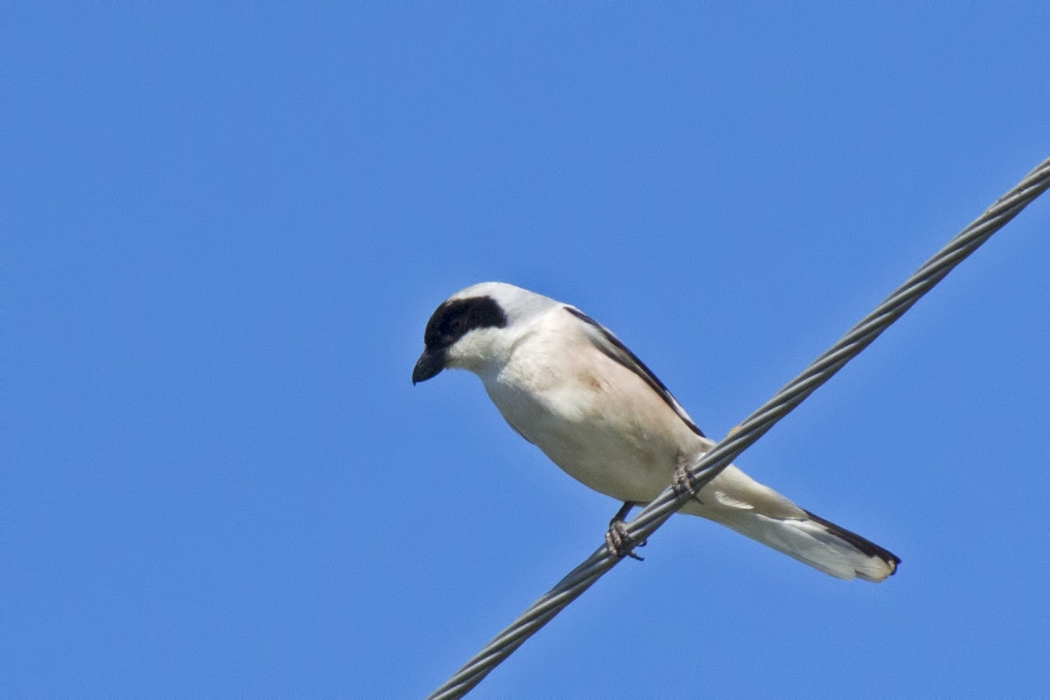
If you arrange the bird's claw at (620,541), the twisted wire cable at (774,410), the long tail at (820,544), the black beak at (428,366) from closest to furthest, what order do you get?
the twisted wire cable at (774,410)
the bird's claw at (620,541)
the long tail at (820,544)
the black beak at (428,366)

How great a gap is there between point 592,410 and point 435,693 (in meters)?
2.17

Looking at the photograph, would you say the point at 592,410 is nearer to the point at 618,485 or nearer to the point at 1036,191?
the point at 618,485

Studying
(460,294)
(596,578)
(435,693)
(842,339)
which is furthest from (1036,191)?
(460,294)

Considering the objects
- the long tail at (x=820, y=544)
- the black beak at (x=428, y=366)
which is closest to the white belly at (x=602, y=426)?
the long tail at (x=820, y=544)

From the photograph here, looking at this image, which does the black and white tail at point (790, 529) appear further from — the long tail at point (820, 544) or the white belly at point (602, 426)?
the white belly at point (602, 426)

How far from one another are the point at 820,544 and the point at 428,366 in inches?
91.2

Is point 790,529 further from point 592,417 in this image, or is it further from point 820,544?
point 592,417

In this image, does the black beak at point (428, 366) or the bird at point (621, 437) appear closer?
the bird at point (621, 437)

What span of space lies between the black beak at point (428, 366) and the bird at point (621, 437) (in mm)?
601

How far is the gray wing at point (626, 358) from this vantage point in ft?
21.6

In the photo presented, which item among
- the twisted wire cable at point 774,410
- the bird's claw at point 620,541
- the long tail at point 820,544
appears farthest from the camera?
the long tail at point 820,544

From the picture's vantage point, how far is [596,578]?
477 centimetres

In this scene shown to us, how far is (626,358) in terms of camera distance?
6676 mm

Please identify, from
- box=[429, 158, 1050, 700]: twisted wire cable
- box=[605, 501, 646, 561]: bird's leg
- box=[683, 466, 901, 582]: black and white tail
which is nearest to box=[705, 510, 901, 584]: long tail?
box=[683, 466, 901, 582]: black and white tail
